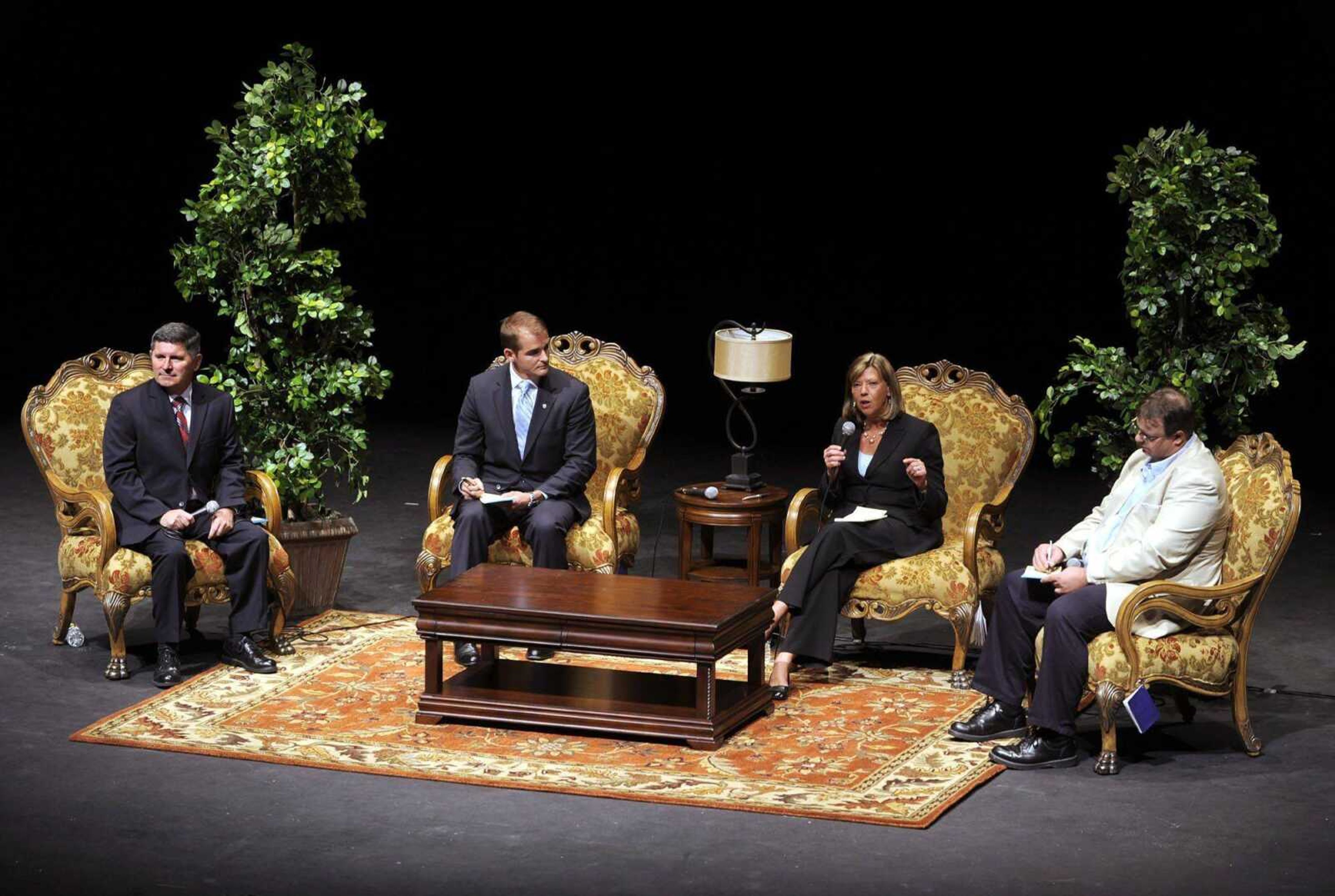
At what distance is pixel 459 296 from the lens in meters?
13.9

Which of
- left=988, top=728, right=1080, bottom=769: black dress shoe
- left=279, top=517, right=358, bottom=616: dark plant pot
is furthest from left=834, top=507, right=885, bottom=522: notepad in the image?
left=279, top=517, right=358, bottom=616: dark plant pot

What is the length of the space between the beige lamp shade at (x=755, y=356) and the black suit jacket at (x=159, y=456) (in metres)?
1.98

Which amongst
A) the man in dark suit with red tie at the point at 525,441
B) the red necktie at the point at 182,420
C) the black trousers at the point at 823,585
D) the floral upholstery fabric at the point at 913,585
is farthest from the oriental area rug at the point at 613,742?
the red necktie at the point at 182,420

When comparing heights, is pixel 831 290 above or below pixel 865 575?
above

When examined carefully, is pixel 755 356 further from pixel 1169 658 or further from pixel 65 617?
pixel 65 617

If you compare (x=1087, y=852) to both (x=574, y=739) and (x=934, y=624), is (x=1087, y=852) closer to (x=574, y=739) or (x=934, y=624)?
(x=574, y=739)

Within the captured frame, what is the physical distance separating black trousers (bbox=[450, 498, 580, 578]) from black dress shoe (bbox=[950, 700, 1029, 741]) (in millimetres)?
1733

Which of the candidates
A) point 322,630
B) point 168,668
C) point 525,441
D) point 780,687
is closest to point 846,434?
point 780,687

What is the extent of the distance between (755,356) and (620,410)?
67 centimetres

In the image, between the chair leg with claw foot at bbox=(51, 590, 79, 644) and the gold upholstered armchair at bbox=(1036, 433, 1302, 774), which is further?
the chair leg with claw foot at bbox=(51, 590, 79, 644)

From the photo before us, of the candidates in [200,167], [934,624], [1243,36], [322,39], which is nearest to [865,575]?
[934,624]

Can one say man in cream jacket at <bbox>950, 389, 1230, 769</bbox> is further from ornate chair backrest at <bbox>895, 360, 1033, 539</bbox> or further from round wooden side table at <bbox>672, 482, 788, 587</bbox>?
round wooden side table at <bbox>672, 482, 788, 587</bbox>

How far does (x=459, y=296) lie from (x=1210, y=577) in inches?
335

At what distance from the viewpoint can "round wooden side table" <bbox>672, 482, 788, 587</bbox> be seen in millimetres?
7629
